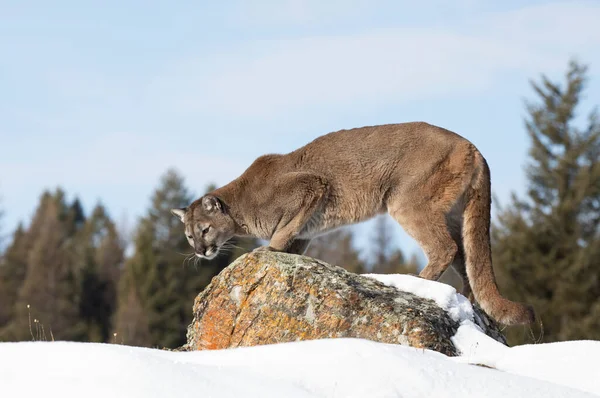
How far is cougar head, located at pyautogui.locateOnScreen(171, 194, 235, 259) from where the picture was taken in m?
11.2

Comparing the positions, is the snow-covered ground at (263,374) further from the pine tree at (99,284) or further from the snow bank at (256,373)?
the pine tree at (99,284)

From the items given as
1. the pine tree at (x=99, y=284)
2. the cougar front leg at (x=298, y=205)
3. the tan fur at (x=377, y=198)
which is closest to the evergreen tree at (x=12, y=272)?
the pine tree at (x=99, y=284)

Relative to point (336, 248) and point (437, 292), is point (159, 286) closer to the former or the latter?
point (336, 248)

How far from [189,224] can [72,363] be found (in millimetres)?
5659

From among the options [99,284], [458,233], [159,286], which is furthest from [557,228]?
[99,284]

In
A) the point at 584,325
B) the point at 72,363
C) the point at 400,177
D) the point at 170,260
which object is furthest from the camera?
the point at 170,260

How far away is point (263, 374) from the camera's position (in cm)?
597

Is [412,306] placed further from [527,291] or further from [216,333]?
[527,291]

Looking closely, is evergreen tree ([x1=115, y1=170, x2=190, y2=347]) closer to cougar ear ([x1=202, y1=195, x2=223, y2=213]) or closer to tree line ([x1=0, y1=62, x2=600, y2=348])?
tree line ([x1=0, y1=62, x2=600, y2=348])

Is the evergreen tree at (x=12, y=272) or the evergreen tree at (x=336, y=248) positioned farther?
the evergreen tree at (x=336, y=248)

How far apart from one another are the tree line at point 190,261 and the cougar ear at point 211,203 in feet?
2.89

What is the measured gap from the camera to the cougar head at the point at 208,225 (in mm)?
11188

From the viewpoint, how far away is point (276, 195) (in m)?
10.7

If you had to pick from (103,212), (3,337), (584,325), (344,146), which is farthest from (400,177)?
(103,212)
